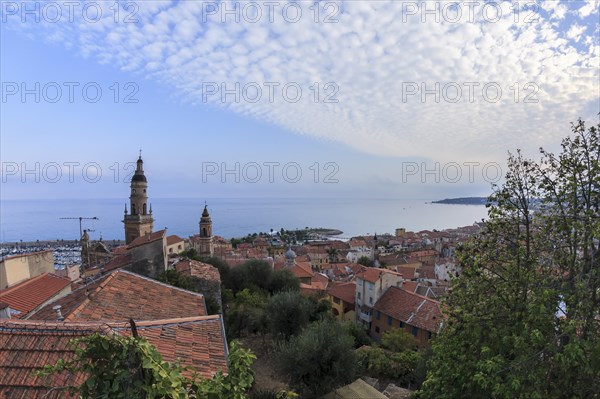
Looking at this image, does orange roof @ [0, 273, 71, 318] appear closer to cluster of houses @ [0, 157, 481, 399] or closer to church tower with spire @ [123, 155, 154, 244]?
cluster of houses @ [0, 157, 481, 399]

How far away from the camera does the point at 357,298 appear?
98.0ft

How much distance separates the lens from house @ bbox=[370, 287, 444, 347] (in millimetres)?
22277

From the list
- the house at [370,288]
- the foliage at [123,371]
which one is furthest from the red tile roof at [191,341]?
the house at [370,288]

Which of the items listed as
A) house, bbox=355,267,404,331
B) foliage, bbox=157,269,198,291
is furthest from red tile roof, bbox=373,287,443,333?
foliage, bbox=157,269,198,291

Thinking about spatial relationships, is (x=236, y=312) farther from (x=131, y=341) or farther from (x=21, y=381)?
(x=131, y=341)

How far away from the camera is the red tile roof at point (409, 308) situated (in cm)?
2259

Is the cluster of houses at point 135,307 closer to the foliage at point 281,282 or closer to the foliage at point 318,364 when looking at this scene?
the foliage at point 318,364

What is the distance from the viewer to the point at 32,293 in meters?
11.4

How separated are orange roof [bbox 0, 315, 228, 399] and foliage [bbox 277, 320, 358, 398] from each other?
252 inches

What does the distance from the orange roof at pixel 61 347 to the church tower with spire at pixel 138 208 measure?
26970 mm

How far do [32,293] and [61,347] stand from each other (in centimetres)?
875

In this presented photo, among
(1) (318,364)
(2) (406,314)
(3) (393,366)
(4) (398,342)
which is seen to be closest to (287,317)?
(1) (318,364)

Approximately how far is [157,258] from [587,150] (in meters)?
16.6

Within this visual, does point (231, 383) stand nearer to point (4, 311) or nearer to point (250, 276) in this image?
point (4, 311)
